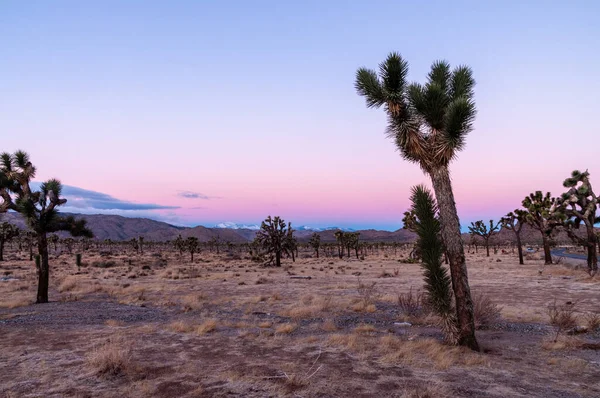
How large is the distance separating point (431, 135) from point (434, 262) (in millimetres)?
3198

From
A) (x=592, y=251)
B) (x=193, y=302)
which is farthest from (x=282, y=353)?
(x=592, y=251)

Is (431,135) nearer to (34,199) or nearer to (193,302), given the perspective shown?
(193,302)

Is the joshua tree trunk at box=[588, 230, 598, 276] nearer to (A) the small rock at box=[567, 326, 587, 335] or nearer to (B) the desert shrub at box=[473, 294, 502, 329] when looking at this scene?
(A) the small rock at box=[567, 326, 587, 335]

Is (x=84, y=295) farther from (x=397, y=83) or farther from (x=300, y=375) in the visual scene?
(x=397, y=83)

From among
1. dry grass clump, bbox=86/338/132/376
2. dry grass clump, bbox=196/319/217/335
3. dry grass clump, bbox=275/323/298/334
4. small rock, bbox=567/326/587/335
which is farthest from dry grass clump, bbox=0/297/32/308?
small rock, bbox=567/326/587/335

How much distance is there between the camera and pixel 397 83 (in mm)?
9391

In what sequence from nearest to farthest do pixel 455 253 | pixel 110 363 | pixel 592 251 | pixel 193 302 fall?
pixel 110 363
pixel 455 253
pixel 193 302
pixel 592 251

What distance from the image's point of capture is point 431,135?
9531 mm

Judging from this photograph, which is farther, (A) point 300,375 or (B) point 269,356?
(B) point 269,356

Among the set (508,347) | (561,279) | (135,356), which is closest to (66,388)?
(135,356)

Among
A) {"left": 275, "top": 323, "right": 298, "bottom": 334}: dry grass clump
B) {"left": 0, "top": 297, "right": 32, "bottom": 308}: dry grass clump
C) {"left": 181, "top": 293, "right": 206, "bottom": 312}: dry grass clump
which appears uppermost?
{"left": 275, "top": 323, "right": 298, "bottom": 334}: dry grass clump

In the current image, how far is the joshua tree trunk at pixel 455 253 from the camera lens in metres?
9.03

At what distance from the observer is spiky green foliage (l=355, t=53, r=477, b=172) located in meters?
9.14

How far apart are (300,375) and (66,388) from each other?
443cm
